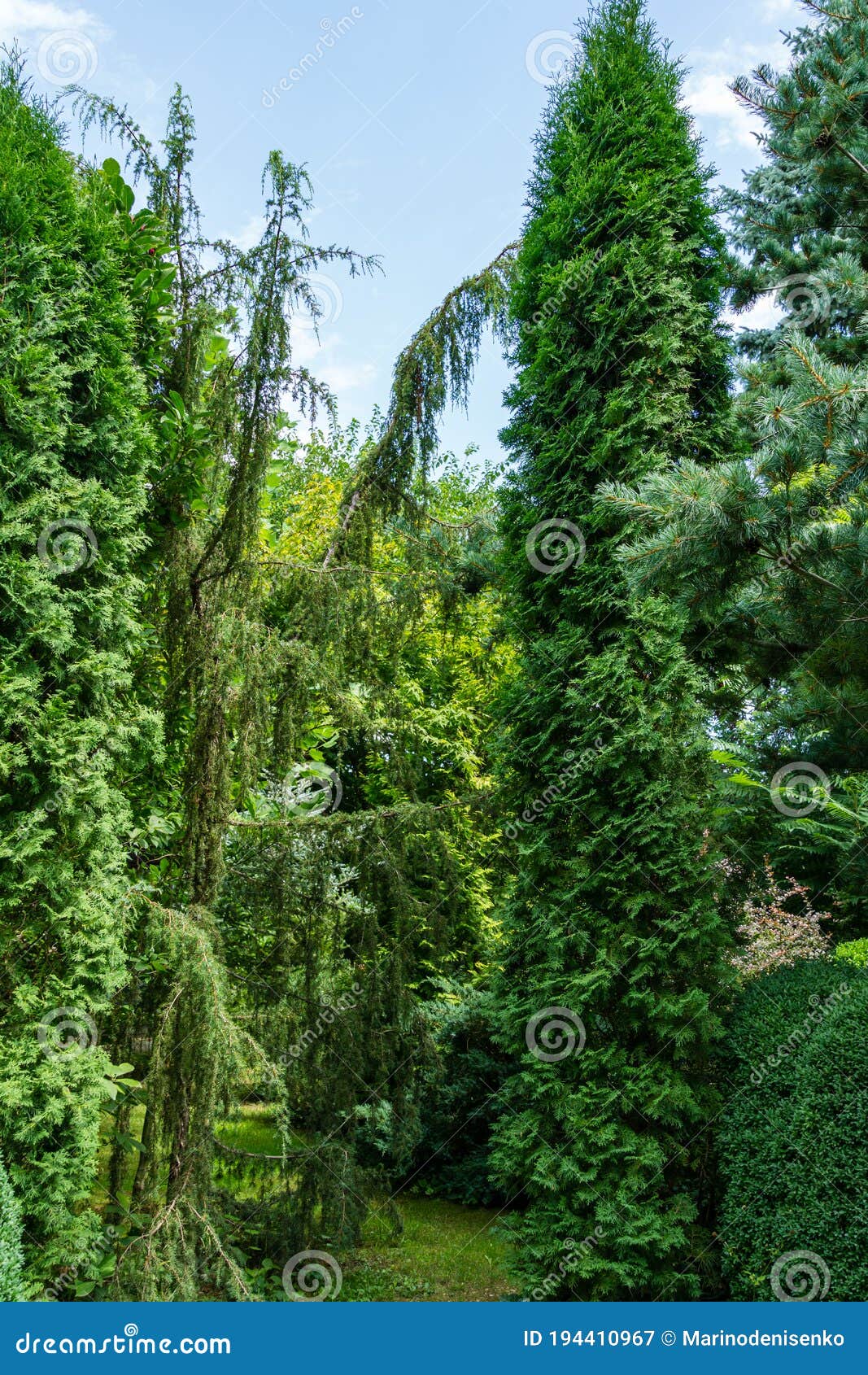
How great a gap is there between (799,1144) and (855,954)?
3.60ft

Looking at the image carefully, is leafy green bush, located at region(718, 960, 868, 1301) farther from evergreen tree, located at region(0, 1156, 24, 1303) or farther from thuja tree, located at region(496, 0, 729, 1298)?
evergreen tree, located at region(0, 1156, 24, 1303)

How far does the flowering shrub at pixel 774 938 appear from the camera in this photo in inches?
217

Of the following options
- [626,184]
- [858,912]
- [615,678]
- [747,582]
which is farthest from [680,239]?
[858,912]

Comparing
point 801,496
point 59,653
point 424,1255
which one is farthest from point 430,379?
point 424,1255

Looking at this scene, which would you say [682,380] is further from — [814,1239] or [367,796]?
[367,796]

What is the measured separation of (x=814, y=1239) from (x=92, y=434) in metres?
5.09

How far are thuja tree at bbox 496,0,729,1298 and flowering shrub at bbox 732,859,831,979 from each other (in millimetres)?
969

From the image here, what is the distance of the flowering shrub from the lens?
5504 millimetres

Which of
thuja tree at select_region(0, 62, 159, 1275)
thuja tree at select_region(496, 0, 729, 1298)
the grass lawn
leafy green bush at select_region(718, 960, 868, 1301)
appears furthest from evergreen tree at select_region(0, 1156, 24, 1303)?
leafy green bush at select_region(718, 960, 868, 1301)

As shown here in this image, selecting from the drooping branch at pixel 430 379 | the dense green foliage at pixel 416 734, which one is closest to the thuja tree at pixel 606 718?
the dense green foliage at pixel 416 734

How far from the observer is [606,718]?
16.1 feet

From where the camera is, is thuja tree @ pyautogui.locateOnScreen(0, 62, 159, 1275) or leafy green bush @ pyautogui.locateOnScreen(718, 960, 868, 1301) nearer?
thuja tree @ pyautogui.locateOnScreen(0, 62, 159, 1275)

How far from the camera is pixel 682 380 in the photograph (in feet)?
17.3

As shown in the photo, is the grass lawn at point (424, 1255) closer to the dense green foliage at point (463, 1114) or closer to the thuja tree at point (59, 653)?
the dense green foliage at point (463, 1114)
